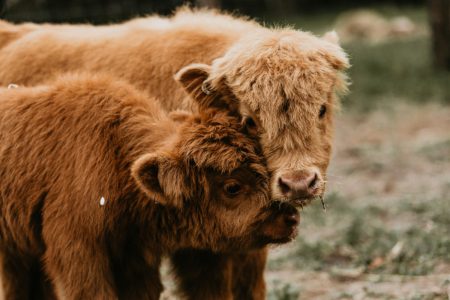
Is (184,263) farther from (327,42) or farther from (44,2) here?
(44,2)

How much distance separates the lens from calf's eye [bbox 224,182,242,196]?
5227mm

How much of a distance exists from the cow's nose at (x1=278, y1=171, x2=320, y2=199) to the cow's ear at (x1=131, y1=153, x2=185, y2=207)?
0.66 meters

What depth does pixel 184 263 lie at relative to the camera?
5969mm

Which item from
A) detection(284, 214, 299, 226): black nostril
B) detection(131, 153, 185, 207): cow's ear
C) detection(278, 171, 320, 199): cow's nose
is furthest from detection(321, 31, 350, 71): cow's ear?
detection(131, 153, 185, 207): cow's ear

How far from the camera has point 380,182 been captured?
11.4 meters

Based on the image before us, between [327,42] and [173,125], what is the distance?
1195mm

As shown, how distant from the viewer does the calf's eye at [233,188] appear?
5.23m

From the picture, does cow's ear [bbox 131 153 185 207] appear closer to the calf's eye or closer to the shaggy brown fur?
the shaggy brown fur

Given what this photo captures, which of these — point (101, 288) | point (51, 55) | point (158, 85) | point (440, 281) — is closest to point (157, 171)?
point (101, 288)

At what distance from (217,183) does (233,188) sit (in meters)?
0.11

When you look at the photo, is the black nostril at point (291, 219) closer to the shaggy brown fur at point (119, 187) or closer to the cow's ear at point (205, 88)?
the shaggy brown fur at point (119, 187)

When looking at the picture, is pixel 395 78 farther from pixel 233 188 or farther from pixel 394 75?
pixel 233 188

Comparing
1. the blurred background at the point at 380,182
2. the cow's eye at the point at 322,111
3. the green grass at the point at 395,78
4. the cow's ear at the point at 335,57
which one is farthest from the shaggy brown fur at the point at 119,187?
the green grass at the point at 395,78

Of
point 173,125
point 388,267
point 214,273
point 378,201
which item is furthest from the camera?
point 378,201
